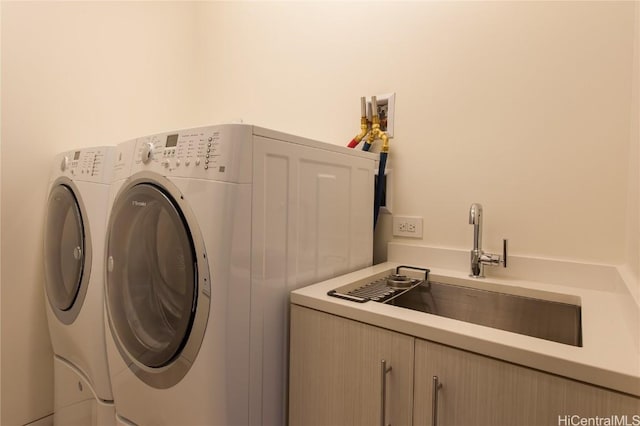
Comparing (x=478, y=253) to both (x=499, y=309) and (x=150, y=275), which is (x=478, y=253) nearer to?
(x=499, y=309)

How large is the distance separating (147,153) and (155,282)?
415mm

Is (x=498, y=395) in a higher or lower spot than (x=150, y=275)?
lower

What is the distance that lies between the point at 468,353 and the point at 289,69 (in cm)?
179

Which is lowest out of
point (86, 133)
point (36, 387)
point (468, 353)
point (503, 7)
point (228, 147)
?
point (36, 387)

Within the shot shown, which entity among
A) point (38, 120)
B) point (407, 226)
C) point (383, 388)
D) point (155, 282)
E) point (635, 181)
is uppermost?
point (38, 120)

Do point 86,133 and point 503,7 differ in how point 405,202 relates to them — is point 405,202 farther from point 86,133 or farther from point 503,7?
point 86,133

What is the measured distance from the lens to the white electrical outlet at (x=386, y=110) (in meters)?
1.62

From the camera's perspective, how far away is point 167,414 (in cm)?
101

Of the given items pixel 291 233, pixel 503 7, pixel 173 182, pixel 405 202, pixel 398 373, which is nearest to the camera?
pixel 398 373

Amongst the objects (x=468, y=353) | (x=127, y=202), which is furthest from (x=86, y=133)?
(x=468, y=353)

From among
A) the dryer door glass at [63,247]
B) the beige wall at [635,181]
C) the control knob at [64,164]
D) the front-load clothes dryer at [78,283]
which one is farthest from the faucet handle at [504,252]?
the control knob at [64,164]

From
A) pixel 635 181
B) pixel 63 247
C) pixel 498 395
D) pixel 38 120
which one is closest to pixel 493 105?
pixel 635 181

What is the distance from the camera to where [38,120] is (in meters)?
1.68

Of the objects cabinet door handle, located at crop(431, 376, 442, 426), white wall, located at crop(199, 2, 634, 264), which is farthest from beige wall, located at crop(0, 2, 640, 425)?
cabinet door handle, located at crop(431, 376, 442, 426)
